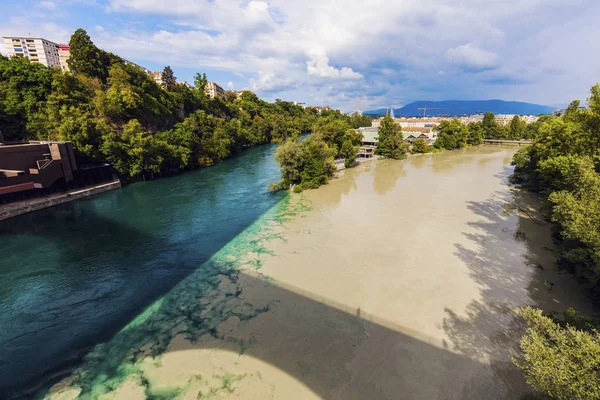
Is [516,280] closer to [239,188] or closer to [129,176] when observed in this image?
[239,188]

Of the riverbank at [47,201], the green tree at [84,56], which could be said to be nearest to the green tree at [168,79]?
the green tree at [84,56]

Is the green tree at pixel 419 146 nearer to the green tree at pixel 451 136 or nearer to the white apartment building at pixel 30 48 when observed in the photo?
the green tree at pixel 451 136

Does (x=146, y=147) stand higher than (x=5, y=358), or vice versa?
(x=146, y=147)

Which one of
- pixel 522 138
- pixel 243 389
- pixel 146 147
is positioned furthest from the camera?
pixel 522 138

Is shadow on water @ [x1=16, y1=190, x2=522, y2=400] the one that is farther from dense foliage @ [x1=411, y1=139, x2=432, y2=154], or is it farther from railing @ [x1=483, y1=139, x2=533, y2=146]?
railing @ [x1=483, y1=139, x2=533, y2=146]

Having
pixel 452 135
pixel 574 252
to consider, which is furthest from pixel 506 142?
pixel 574 252

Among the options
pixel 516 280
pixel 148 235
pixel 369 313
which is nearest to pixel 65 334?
pixel 148 235

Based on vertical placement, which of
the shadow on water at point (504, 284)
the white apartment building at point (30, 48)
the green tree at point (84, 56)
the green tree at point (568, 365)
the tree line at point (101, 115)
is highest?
the white apartment building at point (30, 48)
